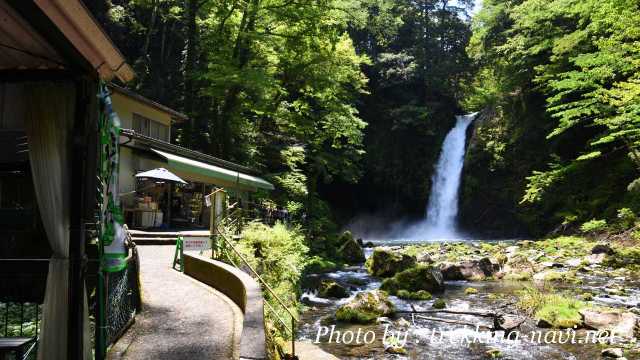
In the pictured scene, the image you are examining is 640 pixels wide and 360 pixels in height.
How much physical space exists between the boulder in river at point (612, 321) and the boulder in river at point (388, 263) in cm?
756

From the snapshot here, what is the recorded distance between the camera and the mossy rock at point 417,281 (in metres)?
15.1

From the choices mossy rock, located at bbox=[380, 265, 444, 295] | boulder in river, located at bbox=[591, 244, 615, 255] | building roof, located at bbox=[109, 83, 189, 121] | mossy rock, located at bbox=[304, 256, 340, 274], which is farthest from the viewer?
mossy rock, located at bbox=[304, 256, 340, 274]

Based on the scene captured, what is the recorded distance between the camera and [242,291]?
7.46 meters

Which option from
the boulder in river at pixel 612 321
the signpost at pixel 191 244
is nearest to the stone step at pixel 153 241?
the signpost at pixel 191 244

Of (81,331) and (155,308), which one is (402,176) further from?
(81,331)

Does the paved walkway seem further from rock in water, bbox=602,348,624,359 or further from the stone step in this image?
rock in water, bbox=602,348,624,359

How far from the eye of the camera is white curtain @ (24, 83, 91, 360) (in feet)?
12.9

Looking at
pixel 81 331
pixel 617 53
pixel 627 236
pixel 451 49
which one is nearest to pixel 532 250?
pixel 627 236

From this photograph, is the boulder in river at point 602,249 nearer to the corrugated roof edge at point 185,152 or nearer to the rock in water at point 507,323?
the rock in water at point 507,323

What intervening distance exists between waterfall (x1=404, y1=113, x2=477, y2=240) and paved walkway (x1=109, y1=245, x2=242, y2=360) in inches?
1109

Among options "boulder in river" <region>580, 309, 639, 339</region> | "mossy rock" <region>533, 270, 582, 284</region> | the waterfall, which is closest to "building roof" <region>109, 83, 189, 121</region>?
"boulder in river" <region>580, 309, 639, 339</region>

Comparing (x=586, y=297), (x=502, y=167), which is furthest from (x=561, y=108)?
(x=586, y=297)

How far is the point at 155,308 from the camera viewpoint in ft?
24.4

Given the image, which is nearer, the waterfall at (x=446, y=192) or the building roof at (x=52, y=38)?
the building roof at (x=52, y=38)
